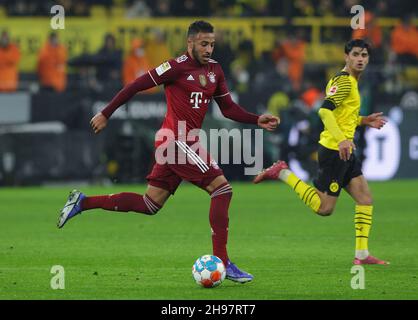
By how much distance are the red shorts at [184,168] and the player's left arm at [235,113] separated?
62 cm

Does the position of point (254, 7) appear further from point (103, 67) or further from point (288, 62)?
point (103, 67)

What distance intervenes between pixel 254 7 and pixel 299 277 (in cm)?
1811

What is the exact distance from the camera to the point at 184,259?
10656 mm

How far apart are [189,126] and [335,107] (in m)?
1.76

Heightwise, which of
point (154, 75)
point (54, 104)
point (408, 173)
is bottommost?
point (408, 173)

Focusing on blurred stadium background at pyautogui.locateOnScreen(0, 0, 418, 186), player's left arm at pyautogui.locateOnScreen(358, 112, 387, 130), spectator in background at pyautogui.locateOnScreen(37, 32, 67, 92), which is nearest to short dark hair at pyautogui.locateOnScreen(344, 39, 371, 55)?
player's left arm at pyautogui.locateOnScreen(358, 112, 387, 130)

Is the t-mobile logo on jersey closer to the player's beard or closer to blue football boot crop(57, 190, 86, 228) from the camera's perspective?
the player's beard

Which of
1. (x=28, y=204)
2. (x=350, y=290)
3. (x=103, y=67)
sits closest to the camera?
(x=350, y=290)

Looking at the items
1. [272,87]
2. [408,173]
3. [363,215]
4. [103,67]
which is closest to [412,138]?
[408,173]

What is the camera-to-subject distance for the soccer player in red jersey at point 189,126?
9.04 m

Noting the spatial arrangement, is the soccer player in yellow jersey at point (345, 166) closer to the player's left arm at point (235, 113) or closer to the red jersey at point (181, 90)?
the player's left arm at point (235, 113)

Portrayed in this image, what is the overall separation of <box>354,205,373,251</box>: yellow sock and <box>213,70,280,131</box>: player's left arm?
1538 mm

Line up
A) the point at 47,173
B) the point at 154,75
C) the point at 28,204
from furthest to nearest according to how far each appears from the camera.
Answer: the point at 47,173 < the point at 28,204 < the point at 154,75

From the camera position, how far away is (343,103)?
10.6 meters
